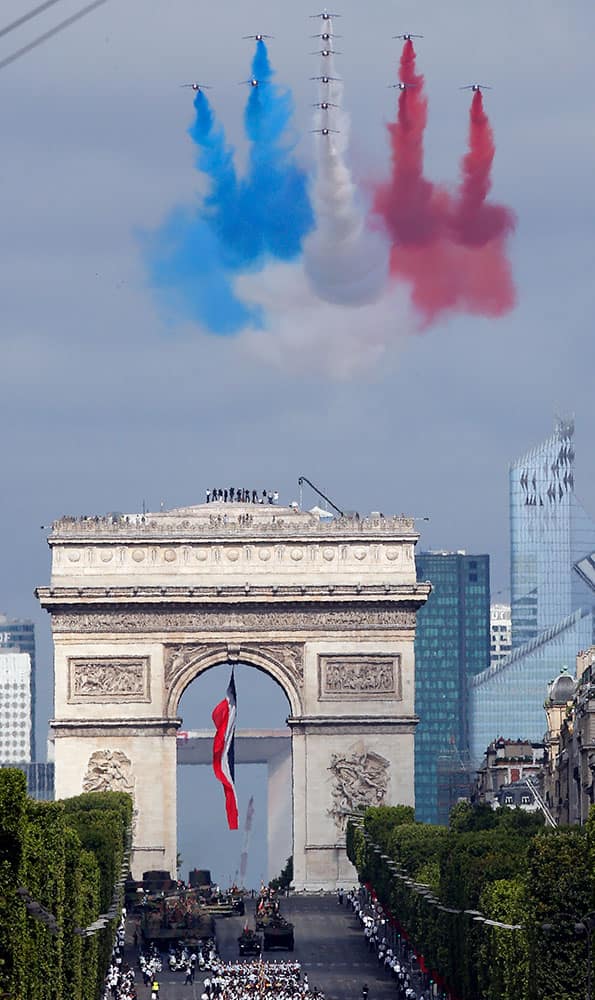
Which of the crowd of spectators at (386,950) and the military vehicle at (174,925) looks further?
the military vehicle at (174,925)

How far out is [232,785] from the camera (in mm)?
133375

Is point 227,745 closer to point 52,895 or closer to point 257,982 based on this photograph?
point 257,982

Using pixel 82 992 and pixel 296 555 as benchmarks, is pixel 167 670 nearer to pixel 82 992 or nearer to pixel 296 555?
pixel 296 555

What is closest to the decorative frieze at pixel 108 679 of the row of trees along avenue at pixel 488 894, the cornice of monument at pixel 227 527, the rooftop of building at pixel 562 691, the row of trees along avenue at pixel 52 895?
the cornice of monument at pixel 227 527

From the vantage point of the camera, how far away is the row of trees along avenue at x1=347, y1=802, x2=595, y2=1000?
7362cm

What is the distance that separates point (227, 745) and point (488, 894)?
162 ft

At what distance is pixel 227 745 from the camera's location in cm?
13425

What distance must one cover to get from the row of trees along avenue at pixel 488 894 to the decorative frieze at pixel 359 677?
4671mm

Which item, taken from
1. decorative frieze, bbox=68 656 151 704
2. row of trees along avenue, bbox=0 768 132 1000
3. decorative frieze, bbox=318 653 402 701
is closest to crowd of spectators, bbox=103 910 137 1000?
row of trees along avenue, bbox=0 768 132 1000

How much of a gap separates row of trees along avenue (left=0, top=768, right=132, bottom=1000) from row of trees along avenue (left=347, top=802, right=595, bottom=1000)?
8.88 metres

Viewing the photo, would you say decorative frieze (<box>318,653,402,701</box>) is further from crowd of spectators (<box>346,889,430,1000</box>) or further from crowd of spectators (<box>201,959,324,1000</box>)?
crowd of spectators (<box>201,959,324,1000</box>)

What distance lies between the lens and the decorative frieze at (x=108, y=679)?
422 feet

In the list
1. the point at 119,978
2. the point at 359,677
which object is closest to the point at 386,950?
the point at 119,978

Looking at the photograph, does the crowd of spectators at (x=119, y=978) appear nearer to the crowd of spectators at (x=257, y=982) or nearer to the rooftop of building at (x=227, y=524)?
the crowd of spectators at (x=257, y=982)
